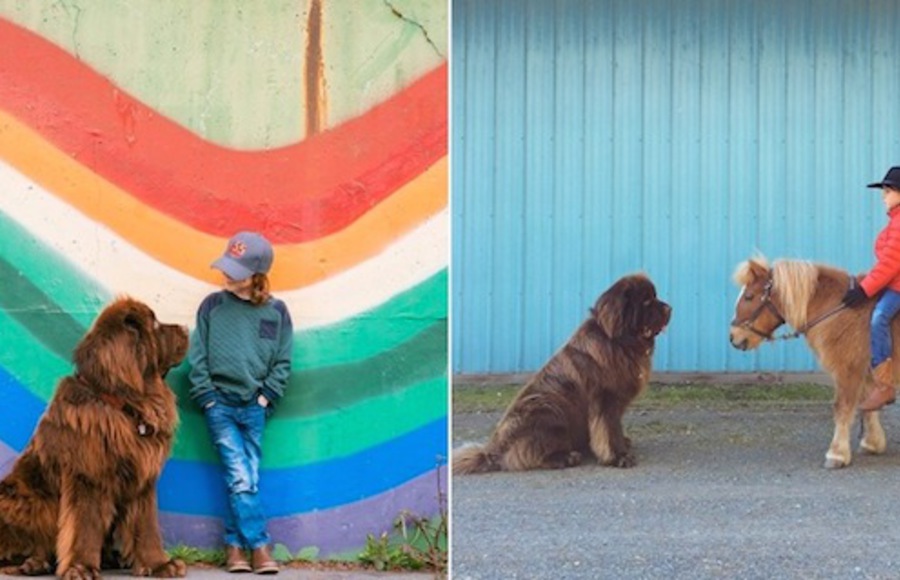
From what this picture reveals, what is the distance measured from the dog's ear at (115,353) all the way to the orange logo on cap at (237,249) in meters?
0.51

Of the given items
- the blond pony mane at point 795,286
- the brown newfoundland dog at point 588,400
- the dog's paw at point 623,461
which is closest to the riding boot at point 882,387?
the blond pony mane at point 795,286

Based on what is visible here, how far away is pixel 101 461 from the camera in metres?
6.30

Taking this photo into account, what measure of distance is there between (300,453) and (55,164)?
1745 mm

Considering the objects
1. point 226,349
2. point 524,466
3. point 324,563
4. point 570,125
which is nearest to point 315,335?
point 226,349

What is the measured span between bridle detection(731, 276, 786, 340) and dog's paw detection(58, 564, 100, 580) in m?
5.03

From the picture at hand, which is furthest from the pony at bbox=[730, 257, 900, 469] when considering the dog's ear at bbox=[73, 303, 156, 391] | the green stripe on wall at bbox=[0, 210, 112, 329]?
the dog's ear at bbox=[73, 303, 156, 391]

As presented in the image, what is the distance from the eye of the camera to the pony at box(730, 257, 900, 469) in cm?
952

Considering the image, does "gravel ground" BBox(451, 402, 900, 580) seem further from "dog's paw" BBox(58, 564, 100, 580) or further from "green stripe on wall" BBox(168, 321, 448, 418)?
"dog's paw" BBox(58, 564, 100, 580)

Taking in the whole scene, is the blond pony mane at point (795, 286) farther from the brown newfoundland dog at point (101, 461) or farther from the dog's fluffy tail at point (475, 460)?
the brown newfoundland dog at point (101, 461)

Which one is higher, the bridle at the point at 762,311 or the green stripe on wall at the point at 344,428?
the bridle at the point at 762,311

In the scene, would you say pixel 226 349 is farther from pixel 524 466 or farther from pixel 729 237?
pixel 729 237

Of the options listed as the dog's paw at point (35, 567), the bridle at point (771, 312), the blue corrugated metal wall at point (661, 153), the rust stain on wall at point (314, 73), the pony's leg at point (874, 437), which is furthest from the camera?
the blue corrugated metal wall at point (661, 153)

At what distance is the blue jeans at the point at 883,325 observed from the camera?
9.45 meters

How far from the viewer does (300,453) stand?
22.8ft
